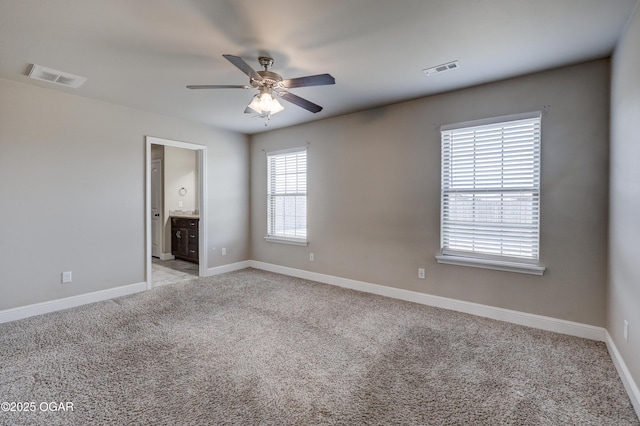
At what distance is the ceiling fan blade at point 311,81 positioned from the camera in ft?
7.57

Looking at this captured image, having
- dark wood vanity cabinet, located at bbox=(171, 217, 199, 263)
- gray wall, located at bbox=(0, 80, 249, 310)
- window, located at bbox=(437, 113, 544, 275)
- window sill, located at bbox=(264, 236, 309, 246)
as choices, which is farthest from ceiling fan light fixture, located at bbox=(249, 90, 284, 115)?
dark wood vanity cabinet, located at bbox=(171, 217, 199, 263)

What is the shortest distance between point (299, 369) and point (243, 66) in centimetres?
230

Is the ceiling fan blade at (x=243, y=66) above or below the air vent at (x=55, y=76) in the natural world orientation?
below

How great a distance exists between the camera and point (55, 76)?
9.96 ft

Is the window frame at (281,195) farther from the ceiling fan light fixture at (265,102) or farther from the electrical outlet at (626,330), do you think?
the electrical outlet at (626,330)

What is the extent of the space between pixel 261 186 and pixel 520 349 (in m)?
4.46

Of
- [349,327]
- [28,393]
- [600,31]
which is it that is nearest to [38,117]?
[28,393]

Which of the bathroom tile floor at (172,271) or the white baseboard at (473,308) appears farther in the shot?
the bathroom tile floor at (172,271)

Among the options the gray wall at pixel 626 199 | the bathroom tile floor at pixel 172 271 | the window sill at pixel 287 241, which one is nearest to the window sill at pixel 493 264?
the gray wall at pixel 626 199

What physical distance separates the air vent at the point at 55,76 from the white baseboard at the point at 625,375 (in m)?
5.22

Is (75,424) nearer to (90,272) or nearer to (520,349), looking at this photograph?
(90,272)

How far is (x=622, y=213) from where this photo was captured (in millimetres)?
2254

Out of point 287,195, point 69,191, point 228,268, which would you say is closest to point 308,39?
point 287,195

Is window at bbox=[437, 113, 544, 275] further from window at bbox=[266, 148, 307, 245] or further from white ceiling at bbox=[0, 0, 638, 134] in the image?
window at bbox=[266, 148, 307, 245]
